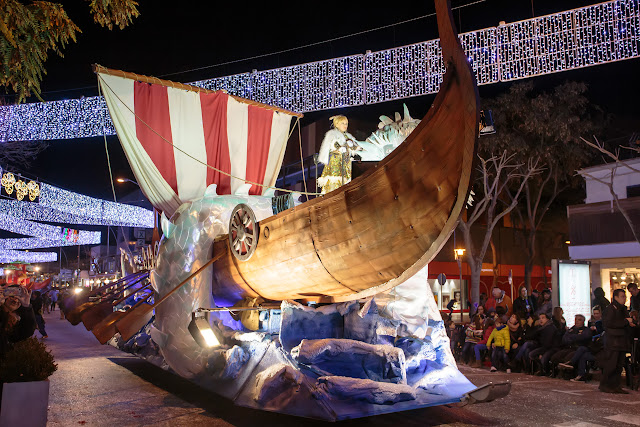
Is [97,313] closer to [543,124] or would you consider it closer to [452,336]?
[452,336]

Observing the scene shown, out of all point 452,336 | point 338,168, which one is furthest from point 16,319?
point 452,336

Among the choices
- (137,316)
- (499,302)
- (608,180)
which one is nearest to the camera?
(137,316)

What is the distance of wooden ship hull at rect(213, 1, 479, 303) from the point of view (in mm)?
3527

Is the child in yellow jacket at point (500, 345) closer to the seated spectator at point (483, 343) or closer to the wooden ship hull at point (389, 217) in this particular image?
the seated spectator at point (483, 343)

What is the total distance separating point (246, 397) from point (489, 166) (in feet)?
52.8

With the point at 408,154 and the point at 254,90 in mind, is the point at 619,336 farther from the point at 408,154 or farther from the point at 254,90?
the point at 254,90

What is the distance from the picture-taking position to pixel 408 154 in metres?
3.94

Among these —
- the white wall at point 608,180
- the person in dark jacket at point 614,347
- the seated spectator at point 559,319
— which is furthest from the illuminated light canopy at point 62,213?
the white wall at point 608,180

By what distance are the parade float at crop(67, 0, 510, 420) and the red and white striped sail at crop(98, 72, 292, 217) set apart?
22mm

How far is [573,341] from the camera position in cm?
866

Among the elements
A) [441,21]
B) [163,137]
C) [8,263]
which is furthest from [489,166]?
[8,263]

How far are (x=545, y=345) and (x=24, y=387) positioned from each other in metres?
7.81

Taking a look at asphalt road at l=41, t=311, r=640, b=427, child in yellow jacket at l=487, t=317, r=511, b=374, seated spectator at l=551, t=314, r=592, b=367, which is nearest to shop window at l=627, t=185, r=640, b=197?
seated spectator at l=551, t=314, r=592, b=367

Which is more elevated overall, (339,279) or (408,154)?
(408,154)
